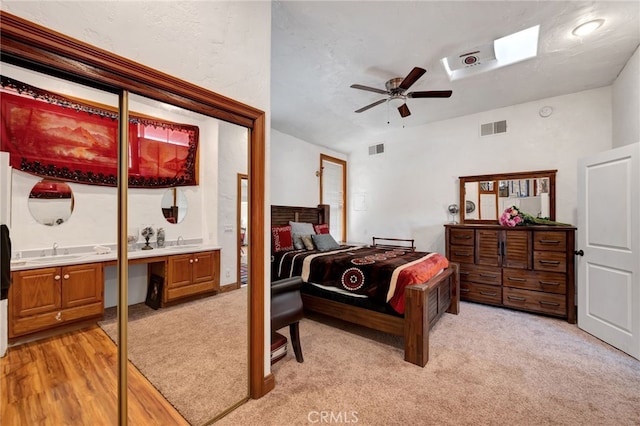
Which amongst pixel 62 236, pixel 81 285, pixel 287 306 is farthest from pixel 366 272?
pixel 62 236

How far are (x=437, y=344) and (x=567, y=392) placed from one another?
966 mm

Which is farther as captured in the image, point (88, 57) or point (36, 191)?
point (36, 191)

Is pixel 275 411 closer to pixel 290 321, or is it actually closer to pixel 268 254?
pixel 290 321

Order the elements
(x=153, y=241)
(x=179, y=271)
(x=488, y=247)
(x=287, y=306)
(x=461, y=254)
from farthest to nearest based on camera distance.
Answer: (x=461, y=254) < (x=488, y=247) < (x=287, y=306) < (x=179, y=271) < (x=153, y=241)

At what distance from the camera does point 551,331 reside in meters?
3.01

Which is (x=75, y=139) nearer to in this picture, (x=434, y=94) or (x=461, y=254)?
(x=434, y=94)

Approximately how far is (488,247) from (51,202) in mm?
4613

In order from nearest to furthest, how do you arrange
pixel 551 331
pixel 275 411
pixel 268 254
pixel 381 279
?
pixel 275 411 < pixel 268 254 < pixel 381 279 < pixel 551 331

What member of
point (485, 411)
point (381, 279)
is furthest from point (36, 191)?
point (485, 411)

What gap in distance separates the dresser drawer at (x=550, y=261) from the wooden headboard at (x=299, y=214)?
11.3ft

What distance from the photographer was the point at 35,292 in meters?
1.35

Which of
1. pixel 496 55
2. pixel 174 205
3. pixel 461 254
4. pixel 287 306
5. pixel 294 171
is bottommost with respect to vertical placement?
pixel 287 306

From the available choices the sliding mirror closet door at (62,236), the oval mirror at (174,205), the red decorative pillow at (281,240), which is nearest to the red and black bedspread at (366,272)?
the red decorative pillow at (281,240)

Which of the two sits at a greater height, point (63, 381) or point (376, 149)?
point (376, 149)
